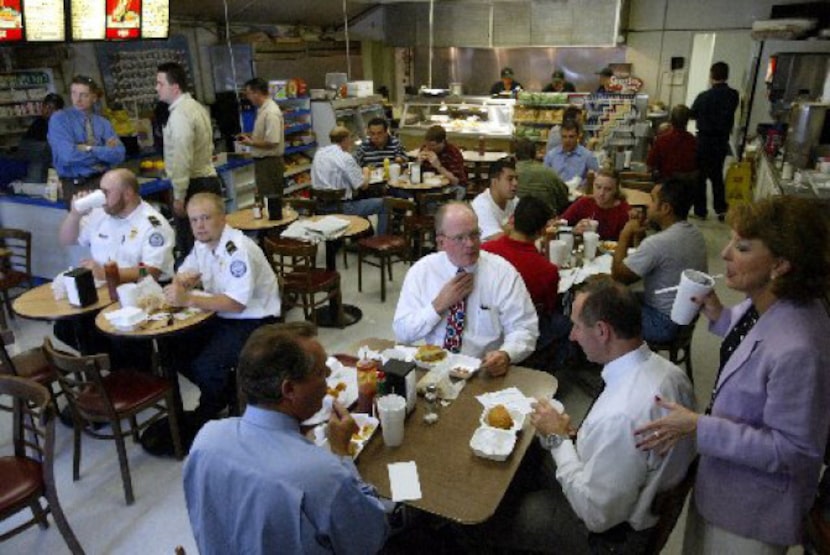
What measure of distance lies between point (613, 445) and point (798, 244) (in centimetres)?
82

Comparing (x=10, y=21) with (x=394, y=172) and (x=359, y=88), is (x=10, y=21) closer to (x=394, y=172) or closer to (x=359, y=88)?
(x=394, y=172)

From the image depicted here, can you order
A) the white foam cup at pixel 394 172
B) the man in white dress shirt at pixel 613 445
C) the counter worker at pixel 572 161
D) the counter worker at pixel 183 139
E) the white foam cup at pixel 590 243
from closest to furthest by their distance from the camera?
1. the man in white dress shirt at pixel 613 445
2. the white foam cup at pixel 590 243
3. the counter worker at pixel 183 139
4. the counter worker at pixel 572 161
5. the white foam cup at pixel 394 172

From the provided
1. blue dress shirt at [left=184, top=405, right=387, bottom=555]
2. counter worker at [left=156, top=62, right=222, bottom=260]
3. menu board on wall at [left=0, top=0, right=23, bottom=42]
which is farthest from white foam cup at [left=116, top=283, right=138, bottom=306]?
menu board on wall at [left=0, top=0, right=23, bottom=42]

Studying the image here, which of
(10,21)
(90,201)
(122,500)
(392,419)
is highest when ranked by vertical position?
(10,21)

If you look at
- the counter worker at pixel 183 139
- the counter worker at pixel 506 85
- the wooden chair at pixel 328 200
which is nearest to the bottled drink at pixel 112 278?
the counter worker at pixel 183 139

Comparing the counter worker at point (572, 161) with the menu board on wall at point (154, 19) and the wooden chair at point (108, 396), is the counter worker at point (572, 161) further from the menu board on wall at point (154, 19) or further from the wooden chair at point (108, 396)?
the menu board on wall at point (154, 19)

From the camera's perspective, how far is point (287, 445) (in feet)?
5.03

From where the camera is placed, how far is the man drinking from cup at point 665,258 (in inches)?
144

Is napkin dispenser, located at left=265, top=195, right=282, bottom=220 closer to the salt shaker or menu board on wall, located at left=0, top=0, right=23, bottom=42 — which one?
menu board on wall, located at left=0, top=0, right=23, bottom=42

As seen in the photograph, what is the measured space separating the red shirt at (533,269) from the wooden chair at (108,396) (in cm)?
215

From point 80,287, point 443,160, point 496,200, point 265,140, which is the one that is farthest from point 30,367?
point 443,160

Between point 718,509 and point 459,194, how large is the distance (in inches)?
225

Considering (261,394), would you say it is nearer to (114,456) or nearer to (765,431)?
(765,431)

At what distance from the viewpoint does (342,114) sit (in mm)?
9344
